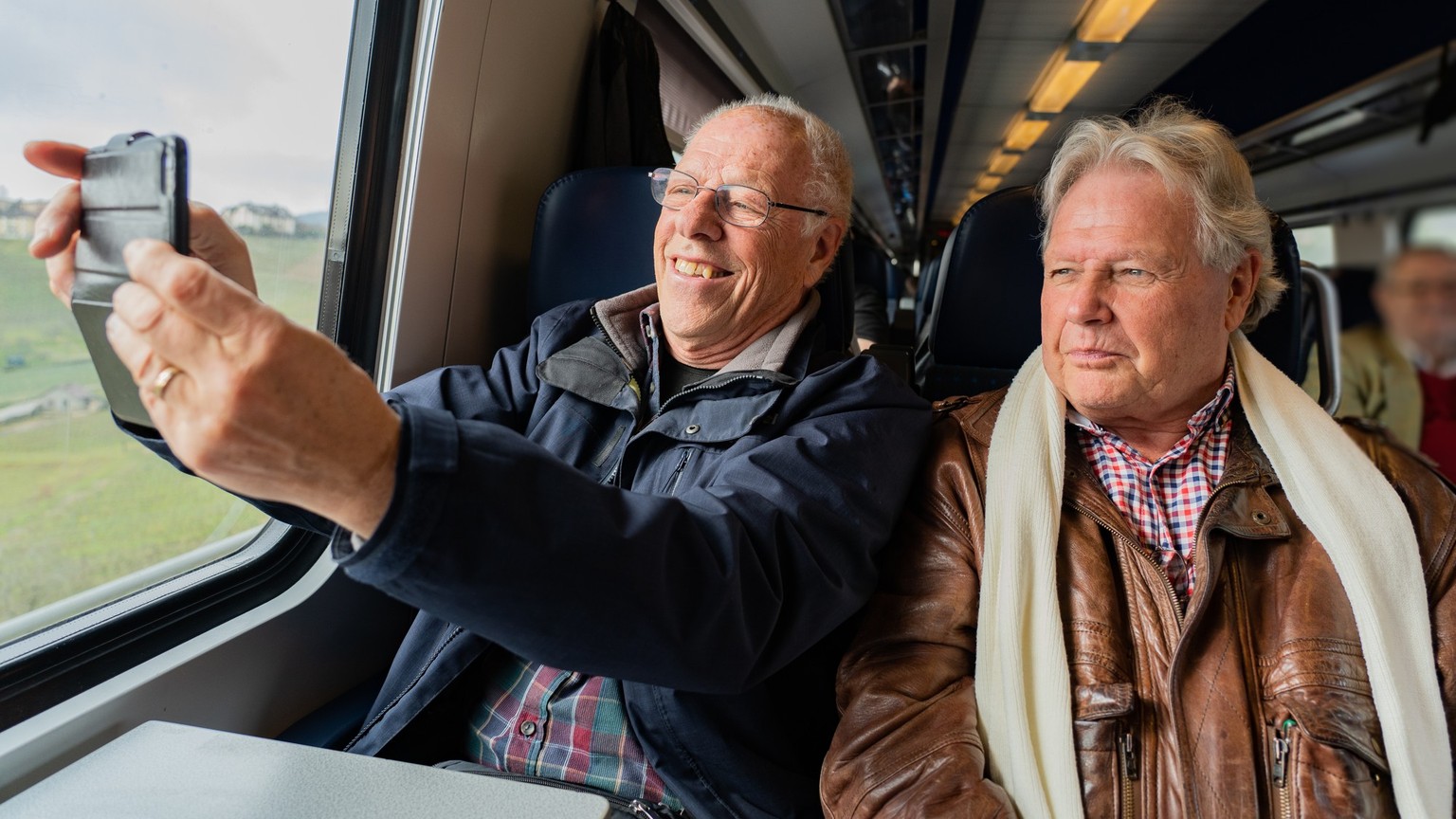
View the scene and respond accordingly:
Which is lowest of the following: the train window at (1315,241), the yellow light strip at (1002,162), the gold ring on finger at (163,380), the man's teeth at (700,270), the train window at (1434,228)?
the gold ring on finger at (163,380)

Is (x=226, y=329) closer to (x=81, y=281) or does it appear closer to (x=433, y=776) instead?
(x=81, y=281)

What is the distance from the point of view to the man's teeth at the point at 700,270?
69.7 inches

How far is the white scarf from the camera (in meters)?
1.26

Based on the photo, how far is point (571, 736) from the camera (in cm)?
148

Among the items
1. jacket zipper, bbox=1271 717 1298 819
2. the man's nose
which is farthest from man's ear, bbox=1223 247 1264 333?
jacket zipper, bbox=1271 717 1298 819

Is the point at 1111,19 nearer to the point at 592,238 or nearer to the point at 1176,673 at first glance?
the point at 592,238

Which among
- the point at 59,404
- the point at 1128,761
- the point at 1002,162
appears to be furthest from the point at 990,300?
the point at 1002,162

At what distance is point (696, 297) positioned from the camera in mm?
1729

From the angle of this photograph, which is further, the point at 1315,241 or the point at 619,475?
the point at 1315,241

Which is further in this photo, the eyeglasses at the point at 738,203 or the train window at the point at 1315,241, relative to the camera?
the eyeglasses at the point at 738,203

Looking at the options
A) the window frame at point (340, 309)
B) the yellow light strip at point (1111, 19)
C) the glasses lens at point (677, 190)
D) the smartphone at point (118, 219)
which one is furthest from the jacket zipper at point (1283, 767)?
the yellow light strip at point (1111, 19)

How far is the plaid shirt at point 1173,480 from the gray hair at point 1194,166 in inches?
8.7

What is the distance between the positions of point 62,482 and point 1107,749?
1.71 metres

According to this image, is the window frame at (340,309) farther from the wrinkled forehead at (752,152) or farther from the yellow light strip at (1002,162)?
the yellow light strip at (1002,162)
